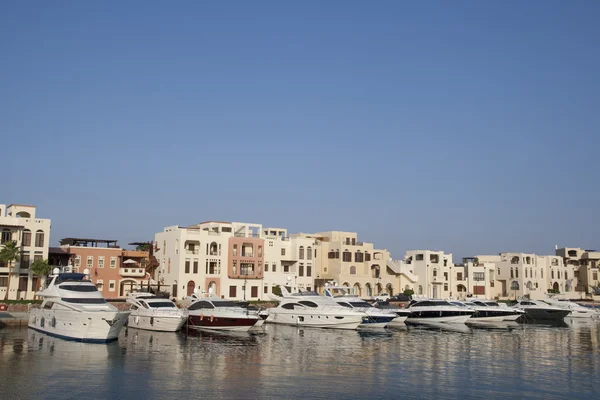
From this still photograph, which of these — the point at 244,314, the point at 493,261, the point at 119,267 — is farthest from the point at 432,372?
the point at 493,261

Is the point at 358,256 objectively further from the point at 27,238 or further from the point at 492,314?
the point at 27,238

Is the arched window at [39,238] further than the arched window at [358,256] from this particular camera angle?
No

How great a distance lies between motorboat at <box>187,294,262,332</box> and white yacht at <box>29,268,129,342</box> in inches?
366

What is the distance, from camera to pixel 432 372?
3117 cm

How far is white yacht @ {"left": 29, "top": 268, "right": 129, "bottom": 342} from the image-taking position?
39.3m

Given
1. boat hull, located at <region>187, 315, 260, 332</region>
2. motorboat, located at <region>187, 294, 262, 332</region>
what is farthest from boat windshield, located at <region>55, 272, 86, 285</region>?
boat hull, located at <region>187, 315, 260, 332</region>

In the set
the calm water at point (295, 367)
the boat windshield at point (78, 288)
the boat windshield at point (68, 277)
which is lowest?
the calm water at point (295, 367)

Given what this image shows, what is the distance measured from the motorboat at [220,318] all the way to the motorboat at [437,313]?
19203 millimetres

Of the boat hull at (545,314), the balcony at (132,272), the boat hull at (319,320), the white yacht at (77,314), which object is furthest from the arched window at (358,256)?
the white yacht at (77,314)

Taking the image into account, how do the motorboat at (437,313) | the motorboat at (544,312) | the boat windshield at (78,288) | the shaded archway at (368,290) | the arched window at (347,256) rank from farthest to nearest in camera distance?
1. the shaded archway at (368,290)
2. the arched window at (347,256)
3. the motorboat at (544,312)
4. the motorboat at (437,313)
5. the boat windshield at (78,288)

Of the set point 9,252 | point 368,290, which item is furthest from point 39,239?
point 368,290

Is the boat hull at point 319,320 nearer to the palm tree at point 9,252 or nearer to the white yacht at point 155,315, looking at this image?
the white yacht at point 155,315

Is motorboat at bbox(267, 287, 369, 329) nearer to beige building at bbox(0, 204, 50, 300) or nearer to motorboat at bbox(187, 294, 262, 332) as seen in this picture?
motorboat at bbox(187, 294, 262, 332)

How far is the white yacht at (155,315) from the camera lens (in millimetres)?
47750
